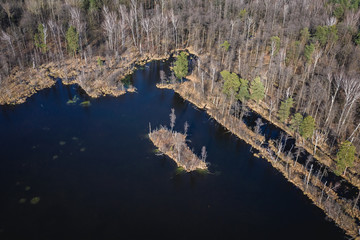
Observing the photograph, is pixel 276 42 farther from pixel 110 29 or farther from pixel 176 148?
pixel 110 29

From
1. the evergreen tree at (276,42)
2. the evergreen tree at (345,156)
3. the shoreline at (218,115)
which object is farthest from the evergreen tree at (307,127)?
the evergreen tree at (276,42)

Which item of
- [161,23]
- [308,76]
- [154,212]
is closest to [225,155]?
[154,212]

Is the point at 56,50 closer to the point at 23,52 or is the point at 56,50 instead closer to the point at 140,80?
the point at 23,52

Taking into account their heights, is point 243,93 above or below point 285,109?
above

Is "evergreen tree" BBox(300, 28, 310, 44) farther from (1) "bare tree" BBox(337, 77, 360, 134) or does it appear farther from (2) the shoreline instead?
(2) the shoreline

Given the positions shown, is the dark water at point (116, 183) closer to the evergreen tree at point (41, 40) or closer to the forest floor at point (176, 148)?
the forest floor at point (176, 148)

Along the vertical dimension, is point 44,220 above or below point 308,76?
below

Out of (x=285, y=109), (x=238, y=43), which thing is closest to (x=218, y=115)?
(x=285, y=109)
